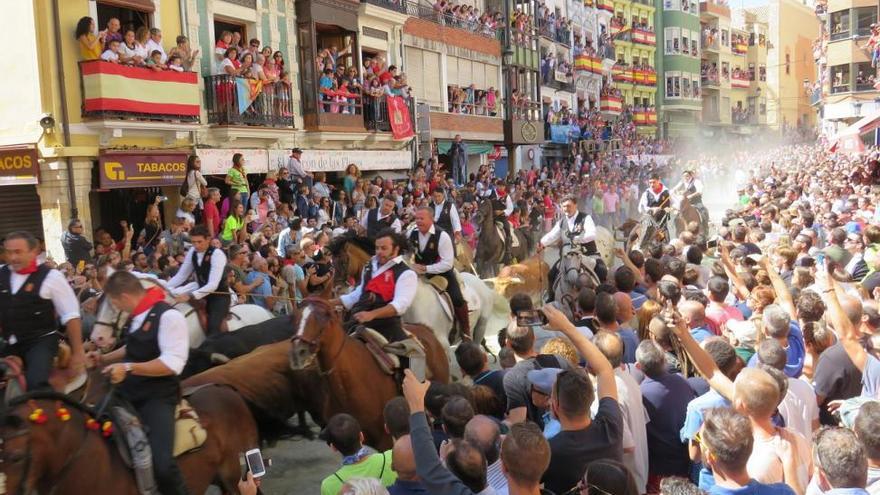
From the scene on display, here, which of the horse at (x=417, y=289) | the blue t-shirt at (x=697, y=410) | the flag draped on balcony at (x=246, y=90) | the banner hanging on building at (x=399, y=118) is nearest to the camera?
the blue t-shirt at (x=697, y=410)

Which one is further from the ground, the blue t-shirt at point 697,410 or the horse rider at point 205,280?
the horse rider at point 205,280

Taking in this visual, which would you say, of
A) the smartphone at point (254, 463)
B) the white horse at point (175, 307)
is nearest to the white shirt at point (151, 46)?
the white horse at point (175, 307)

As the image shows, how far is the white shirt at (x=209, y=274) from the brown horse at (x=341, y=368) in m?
1.92

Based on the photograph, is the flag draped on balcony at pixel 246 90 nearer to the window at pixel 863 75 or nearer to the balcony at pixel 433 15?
the balcony at pixel 433 15

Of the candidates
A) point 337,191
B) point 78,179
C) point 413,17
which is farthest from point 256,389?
point 413,17

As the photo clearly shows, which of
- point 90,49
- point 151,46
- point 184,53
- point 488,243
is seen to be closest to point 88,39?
point 90,49

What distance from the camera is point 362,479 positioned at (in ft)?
11.8

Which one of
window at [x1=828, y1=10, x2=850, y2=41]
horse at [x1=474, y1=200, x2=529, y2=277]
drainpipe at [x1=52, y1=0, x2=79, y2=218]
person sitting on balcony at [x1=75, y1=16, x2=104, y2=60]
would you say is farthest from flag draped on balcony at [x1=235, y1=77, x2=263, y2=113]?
window at [x1=828, y1=10, x2=850, y2=41]

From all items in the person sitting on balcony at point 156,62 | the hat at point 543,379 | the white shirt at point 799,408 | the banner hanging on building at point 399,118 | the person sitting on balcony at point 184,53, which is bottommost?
the white shirt at point 799,408

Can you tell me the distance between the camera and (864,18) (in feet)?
163

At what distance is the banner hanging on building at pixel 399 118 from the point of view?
2384 centimetres

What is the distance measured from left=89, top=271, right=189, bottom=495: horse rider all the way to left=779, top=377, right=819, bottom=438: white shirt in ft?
12.3

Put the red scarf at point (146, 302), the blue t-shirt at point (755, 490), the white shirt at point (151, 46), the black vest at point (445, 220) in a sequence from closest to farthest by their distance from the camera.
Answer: the blue t-shirt at point (755, 490) → the red scarf at point (146, 302) → the black vest at point (445, 220) → the white shirt at point (151, 46)

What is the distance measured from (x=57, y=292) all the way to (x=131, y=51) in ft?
33.6
